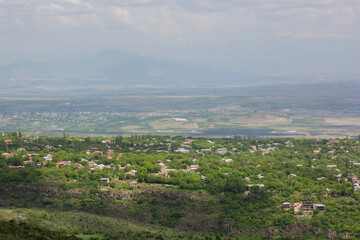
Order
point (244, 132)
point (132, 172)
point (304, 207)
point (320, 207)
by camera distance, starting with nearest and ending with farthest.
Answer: point (320, 207), point (304, 207), point (132, 172), point (244, 132)

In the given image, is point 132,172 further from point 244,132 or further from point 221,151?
point 244,132

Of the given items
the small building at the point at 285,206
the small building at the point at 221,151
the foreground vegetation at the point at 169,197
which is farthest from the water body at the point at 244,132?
the small building at the point at 285,206

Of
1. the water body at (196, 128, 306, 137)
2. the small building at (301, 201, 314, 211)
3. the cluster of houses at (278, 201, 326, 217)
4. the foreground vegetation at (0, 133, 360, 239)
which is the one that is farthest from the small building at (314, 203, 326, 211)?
the water body at (196, 128, 306, 137)

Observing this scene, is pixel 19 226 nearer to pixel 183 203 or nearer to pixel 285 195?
pixel 183 203

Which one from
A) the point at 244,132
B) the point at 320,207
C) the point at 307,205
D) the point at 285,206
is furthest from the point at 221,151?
the point at 244,132

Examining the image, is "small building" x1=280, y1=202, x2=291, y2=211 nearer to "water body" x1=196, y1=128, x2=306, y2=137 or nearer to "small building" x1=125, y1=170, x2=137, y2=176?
"small building" x1=125, y1=170, x2=137, y2=176

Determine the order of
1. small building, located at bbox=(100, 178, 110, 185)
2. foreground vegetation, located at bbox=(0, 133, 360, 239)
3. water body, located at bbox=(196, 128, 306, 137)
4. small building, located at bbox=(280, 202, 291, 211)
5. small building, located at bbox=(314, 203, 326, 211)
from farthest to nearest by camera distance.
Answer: water body, located at bbox=(196, 128, 306, 137), small building, located at bbox=(100, 178, 110, 185), small building, located at bbox=(280, 202, 291, 211), small building, located at bbox=(314, 203, 326, 211), foreground vegetation, located at bbox=(0, 133, 360, 239)

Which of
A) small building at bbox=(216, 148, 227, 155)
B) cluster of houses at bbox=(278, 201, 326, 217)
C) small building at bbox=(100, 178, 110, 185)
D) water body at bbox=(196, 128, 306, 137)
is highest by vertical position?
small building at bbox=(100, 178, 110, 185)

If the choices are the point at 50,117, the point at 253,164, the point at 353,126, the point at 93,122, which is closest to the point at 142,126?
the point at 93,122

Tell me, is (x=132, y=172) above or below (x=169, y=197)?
above
